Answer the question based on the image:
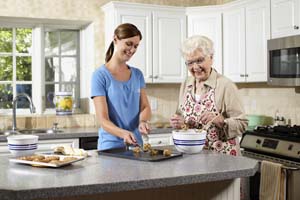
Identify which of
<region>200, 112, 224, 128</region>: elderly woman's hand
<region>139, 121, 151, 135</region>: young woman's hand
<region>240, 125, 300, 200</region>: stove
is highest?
<region>200, 112, 224, 128</region>: elderly woman's hand

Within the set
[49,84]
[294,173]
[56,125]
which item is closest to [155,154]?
[294,173]

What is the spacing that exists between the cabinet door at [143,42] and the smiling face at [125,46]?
212cm

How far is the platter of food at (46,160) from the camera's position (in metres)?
1.84

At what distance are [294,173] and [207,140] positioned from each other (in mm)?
1175

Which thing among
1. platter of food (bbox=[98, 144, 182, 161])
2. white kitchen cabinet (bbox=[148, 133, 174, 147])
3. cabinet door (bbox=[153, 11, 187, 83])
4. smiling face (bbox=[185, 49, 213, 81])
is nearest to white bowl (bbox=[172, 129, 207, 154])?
platter of food (bbox=[98, 144, 182, 161])

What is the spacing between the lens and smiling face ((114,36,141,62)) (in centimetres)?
235

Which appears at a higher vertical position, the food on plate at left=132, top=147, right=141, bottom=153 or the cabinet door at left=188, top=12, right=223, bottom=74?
the cabinet door at left=188, top=12, right=223, bottom=74

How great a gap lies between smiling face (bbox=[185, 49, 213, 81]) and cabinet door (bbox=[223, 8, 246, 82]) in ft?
6.65

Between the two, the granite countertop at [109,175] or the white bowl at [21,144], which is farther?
the white bowl at [21,144]

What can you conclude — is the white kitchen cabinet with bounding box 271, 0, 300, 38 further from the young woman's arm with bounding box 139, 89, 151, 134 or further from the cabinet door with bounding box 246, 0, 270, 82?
the young woman's arm with bounding box 139, 89, 151, 134

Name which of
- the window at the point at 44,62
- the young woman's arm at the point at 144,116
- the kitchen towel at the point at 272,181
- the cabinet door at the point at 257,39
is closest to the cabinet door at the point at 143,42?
the window at the point at 44,62

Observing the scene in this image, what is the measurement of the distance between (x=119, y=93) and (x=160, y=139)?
79.4 inches

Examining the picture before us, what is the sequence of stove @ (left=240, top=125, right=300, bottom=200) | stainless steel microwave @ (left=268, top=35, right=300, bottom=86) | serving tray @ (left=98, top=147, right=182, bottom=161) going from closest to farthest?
1. serving tray @ (left=98, top=147, right=182, bottom=161)
2. stove @ (left=240, top=125, right=300, bottom=200)
3. stainless steel microwave @ (left=268, top=35, right=300, bottom=86)

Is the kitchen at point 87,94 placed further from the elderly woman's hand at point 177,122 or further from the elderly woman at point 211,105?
the elderly woman's hand at point 177,122
